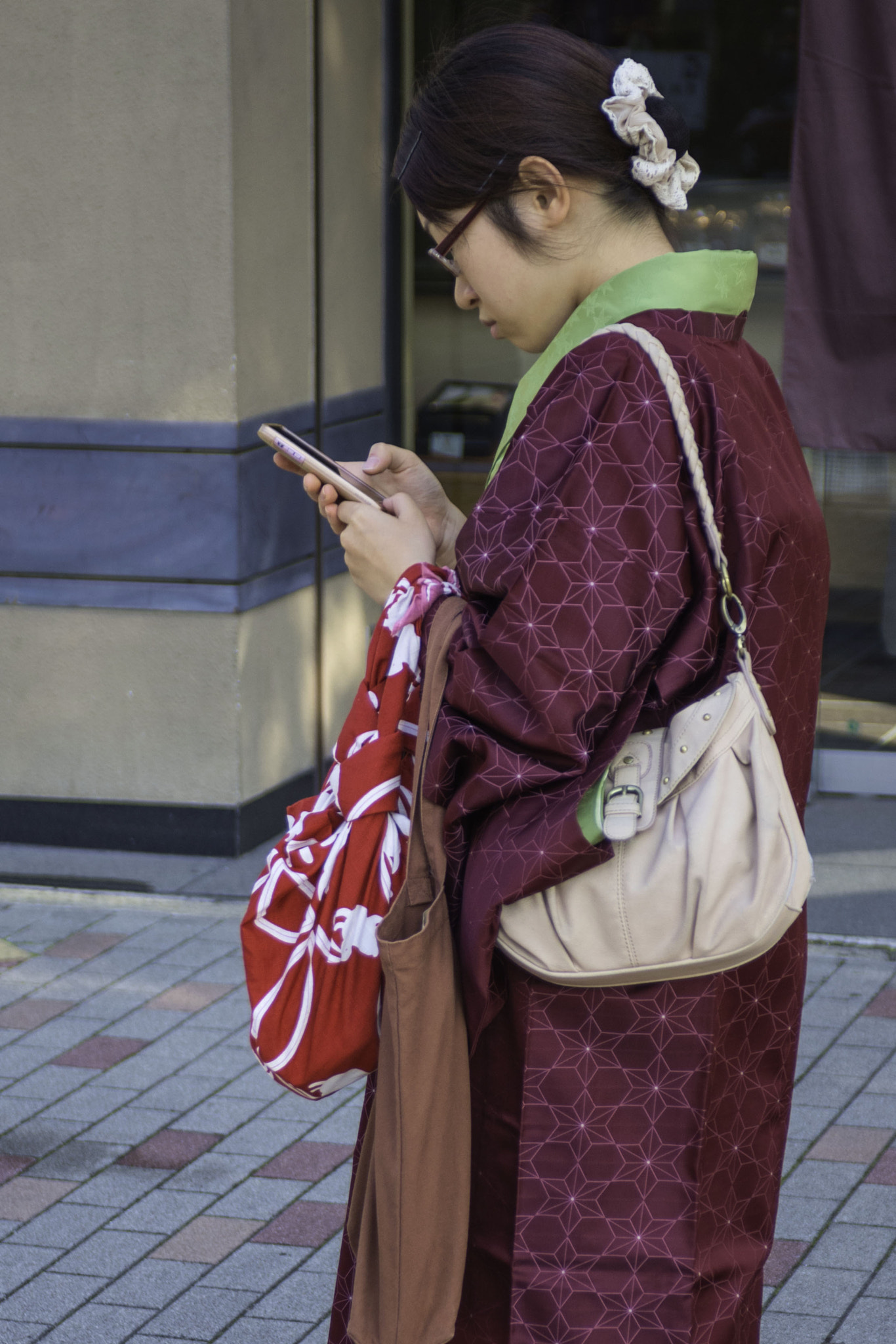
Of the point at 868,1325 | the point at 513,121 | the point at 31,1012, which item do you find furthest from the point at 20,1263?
the point at 513,121

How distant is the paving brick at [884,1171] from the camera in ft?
10.8

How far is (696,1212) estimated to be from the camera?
165cm

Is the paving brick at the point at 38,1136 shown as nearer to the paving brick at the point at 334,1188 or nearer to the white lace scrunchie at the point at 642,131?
the paving brick at the point at 334,1188

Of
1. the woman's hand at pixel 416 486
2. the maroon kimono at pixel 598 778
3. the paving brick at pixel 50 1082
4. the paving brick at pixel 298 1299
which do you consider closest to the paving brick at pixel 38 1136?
the paving brick at pixel 50 1082

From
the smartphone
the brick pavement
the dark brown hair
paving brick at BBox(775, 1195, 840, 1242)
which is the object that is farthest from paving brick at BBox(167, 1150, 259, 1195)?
the dark brown hair

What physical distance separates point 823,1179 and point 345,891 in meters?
2.03

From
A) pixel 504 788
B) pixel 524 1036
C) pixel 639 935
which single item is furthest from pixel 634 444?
pixel 524 1036

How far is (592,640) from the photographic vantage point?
4.89 ft

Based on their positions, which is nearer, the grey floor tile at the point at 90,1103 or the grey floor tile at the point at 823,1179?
the grey floor tile at the point at 823,1179

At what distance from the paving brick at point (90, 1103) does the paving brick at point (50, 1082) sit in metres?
0.03

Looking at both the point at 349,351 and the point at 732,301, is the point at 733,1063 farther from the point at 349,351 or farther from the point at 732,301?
the point at 349,351

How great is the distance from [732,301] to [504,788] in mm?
570

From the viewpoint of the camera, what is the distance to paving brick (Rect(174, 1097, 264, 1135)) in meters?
3.53

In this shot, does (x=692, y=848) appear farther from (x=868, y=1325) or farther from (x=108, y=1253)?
(x=108, y=1253)
